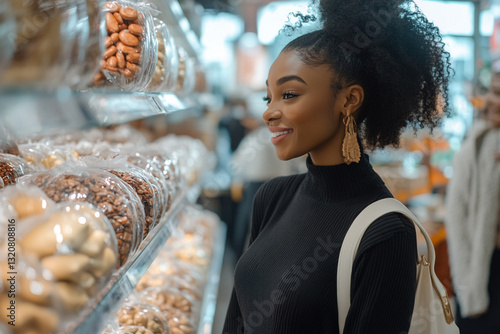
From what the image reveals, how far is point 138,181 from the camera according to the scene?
115 cm

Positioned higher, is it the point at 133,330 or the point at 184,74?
the point at 184,74

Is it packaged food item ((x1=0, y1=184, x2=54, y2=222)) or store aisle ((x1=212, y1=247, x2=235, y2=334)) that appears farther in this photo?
store aisle ((x1=212, y1=247, x2=235, y2=334))

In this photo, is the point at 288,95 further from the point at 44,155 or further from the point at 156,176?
the point at 44,155

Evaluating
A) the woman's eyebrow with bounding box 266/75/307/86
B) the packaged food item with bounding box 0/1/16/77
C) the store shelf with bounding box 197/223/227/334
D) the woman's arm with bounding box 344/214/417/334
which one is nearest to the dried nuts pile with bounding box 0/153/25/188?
the packaged food item with bounding box 0/1/16/77

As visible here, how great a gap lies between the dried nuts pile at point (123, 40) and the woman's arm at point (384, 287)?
2.06ft

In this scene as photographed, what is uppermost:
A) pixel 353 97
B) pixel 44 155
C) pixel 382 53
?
pixel 382 53

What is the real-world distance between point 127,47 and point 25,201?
479 millimetres

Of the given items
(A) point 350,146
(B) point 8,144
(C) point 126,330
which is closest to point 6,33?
(B) point 8,144

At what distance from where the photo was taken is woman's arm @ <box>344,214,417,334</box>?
101 cm

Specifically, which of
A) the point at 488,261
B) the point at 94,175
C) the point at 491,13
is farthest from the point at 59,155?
the point at 491,13

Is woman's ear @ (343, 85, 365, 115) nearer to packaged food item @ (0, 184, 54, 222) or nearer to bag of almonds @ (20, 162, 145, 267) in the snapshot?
bag of almonds @ (20, 162, 145, 267)

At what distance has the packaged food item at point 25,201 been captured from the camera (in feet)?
2.28

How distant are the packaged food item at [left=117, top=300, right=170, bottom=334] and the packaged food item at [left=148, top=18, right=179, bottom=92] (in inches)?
25.2

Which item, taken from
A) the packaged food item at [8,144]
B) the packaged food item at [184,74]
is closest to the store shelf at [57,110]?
the packaged food item at [8,144]
